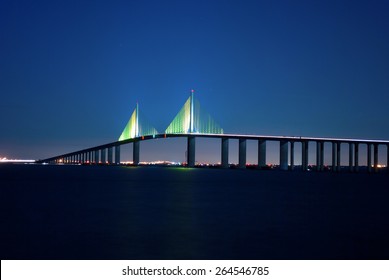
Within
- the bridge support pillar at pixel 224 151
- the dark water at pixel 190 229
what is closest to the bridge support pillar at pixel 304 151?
the bridge support pillar at pixel 224 151

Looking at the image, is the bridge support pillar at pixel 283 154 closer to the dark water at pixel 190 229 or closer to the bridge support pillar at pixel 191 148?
the bridge support pillar at pixel 191 148

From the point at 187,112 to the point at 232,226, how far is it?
69786 millimetres

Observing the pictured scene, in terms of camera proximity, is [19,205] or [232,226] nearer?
[232,226]

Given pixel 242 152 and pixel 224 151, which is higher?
pixel 224 151

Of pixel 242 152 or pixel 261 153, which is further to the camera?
pixel 242 152

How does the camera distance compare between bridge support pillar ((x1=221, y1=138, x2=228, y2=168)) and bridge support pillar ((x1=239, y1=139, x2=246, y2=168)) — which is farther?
bridge support pillar ((x1=221, y1=138, x2=228, y2=168))

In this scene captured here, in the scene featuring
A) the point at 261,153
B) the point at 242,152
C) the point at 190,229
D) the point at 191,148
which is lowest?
the point at 190,229

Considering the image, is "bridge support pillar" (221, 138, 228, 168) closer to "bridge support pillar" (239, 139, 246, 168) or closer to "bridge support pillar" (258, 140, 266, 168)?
"bridge support pillar" (239, 139, 246, 168)

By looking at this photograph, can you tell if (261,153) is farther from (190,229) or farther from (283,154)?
(190,229)

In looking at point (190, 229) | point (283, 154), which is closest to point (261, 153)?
point (283, 154)

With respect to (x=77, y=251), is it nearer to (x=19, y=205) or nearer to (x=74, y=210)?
(x=74, y=210)

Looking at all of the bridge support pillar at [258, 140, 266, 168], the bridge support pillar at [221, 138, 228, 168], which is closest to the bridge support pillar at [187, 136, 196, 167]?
the bridge support pillar at [221, 138, 228, 168]
